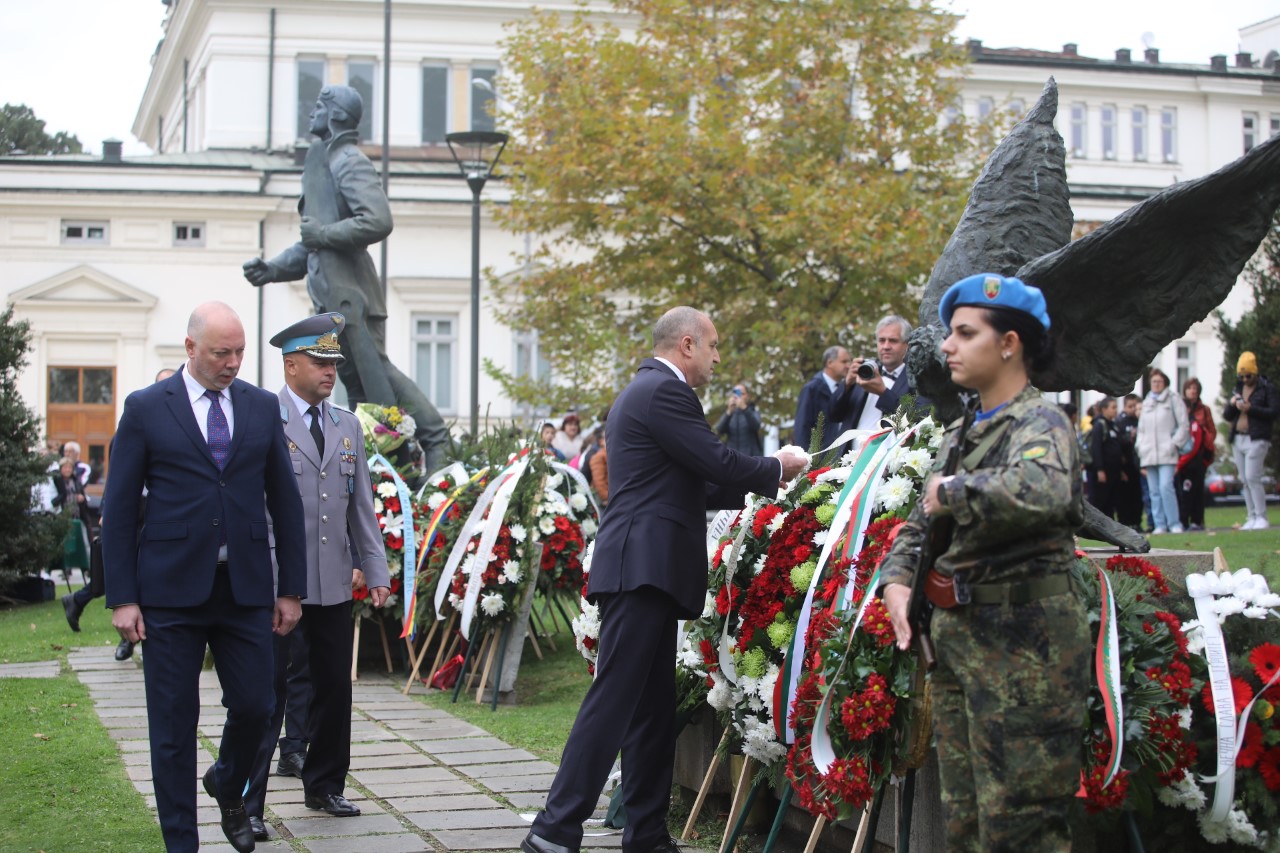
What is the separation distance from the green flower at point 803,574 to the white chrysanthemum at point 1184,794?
59.0 inches

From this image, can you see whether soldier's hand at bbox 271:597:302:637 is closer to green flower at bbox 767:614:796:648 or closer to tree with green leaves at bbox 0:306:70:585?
green flower at bbox 767:614:796:648

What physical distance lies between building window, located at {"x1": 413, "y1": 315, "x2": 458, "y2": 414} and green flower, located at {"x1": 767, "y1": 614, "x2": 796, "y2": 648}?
34.2 meters

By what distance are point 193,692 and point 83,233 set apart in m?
35.2

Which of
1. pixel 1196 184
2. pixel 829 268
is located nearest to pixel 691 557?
pixel 1196 184

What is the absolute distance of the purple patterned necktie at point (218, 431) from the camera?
220 inches

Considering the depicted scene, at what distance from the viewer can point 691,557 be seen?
5617mm

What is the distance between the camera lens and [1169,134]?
167ft

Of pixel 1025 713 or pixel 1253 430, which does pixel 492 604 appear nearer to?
pixel 1025 713

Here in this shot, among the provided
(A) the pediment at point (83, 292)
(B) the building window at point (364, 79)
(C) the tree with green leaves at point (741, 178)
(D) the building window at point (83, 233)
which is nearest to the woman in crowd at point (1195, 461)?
(C) the tree with green leaves at point (741, 178)

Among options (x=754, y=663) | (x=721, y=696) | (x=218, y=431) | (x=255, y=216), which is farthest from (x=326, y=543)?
(x=255, y=216)

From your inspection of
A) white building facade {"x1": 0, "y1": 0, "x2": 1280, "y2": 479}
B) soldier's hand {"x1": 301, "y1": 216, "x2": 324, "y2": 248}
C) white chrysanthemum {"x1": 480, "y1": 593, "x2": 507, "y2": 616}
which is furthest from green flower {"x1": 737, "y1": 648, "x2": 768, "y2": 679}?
white building facade {"x1": 0, "y1": 0, "x2": 1280, "y2": 479}

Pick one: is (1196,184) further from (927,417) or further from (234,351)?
(234,351)

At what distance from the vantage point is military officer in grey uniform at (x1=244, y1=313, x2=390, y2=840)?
6527 millimetres

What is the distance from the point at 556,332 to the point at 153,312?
748 inches
